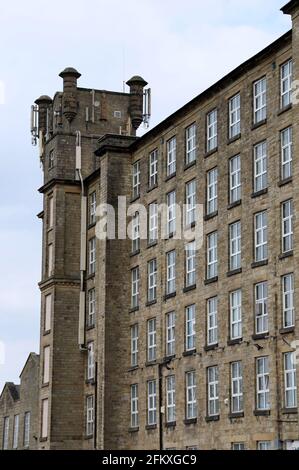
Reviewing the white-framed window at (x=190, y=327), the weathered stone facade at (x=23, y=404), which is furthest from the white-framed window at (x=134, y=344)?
the weathered stone facade at (x=23, y=404)

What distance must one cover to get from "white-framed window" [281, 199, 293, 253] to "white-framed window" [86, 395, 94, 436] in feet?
66.6

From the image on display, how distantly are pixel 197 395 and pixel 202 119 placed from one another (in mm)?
12831

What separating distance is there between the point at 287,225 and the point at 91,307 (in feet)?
67.8

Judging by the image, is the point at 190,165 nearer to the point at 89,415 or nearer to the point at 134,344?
the point at 134,344

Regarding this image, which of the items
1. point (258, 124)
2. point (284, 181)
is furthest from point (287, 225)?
point (258, 124)

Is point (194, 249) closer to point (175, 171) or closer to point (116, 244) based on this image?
point (175, 171)

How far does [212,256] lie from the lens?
4703cm

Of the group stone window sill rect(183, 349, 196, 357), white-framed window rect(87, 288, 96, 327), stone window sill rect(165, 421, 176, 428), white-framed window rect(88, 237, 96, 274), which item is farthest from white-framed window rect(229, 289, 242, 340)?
white-framed window rect(88, 237, 96, 274)

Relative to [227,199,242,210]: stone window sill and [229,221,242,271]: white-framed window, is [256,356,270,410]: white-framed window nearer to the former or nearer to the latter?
[229,221,242,271]: white-framed window

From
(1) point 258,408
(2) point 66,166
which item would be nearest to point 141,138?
(2) point 66,166

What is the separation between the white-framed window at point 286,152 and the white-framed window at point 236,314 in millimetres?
5651

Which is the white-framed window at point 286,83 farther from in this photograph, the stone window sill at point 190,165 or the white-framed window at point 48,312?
the white-framed window at point 48,312

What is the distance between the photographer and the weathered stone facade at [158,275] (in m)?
41.9

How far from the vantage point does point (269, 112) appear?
4316cm
